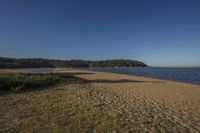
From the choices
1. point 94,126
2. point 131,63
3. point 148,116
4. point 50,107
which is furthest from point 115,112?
point 131,63

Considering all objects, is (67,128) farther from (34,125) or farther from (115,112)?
(115,112)

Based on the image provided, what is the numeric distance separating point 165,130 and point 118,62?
16693 cm

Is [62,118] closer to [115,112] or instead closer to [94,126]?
[94,126]

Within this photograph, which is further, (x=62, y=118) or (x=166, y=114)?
(x=166, y=114)

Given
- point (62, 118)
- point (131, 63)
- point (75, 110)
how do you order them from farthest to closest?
point (131, 63), point (75, 110), point (62, 118)

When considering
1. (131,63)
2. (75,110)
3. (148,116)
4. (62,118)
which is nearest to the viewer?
(62,118)

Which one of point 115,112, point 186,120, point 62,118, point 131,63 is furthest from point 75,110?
point 131,63

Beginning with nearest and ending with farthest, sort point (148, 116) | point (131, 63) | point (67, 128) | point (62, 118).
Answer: point (67, 128) < point (62, 118) < point (148, 116) < point (131, 63)

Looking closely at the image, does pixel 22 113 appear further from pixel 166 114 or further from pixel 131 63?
pixel 131 63

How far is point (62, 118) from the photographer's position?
17.5 feet

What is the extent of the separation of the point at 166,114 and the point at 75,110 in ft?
11.3

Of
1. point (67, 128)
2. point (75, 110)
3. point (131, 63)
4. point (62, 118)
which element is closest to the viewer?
point (67, 128)

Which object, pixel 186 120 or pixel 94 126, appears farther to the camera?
pixel 186 120

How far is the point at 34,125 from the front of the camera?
184 inches
